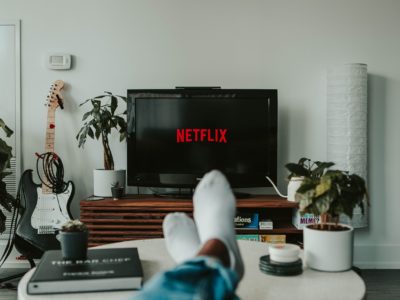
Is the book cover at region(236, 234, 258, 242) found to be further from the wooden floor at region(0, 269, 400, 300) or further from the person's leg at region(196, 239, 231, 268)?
the person's leg at region(196, 239, 231, 268)

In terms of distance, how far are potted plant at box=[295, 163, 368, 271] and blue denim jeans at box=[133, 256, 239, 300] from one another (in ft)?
2.48

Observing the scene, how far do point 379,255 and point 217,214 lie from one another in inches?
107

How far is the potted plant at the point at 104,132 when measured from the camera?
327 cm

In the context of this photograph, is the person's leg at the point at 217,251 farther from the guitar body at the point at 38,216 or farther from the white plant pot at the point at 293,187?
the guitar body at the point at 38,216

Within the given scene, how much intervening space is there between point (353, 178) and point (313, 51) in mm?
2178

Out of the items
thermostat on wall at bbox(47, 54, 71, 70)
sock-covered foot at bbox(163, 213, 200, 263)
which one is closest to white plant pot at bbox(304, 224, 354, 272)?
sock-covered foot at bbox(163, 213, 200, 263)

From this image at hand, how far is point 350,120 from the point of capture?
3.33 metres

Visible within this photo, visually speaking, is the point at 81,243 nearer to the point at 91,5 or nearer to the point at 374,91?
the point at 91,5

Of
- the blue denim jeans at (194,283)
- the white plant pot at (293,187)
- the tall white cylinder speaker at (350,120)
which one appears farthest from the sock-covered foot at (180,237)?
the tall white cylinder speaker at (350,120)

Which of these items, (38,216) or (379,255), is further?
(379,255)

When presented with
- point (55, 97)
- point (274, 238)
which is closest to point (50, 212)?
point (55, 97)

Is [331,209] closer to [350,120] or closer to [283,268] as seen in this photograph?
[283,268]

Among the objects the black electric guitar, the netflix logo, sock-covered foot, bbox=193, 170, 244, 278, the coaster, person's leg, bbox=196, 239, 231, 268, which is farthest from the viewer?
the netflix logo

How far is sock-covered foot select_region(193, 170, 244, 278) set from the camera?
1.04 m
